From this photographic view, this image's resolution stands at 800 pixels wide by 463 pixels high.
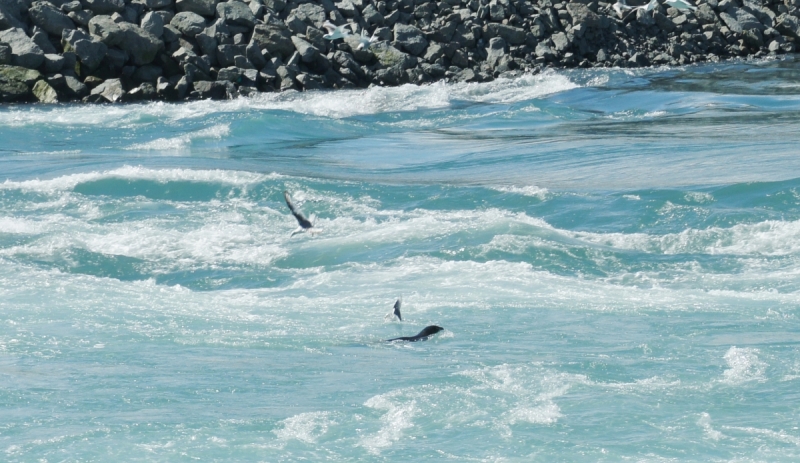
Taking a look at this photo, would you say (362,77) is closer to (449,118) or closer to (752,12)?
(449,118)

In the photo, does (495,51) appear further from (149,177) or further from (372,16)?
(149,177)

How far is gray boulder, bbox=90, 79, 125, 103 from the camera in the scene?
2317 centimetres

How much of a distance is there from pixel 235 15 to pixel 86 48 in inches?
153

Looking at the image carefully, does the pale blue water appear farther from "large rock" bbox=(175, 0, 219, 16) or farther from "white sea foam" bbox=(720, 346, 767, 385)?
"large rock" bbox=(175, 0, 219, 16)

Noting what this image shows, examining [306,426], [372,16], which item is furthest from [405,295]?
[372,16]

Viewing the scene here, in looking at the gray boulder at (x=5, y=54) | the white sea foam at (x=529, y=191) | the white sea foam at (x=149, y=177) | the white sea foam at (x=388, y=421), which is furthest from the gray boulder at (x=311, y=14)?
the white sea foam at (x=388, y=421)

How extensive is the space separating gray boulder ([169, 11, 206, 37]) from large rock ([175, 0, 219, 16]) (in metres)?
0.49

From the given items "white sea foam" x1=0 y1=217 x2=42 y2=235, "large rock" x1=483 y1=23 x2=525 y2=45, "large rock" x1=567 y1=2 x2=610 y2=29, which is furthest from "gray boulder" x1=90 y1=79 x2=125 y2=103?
"large rock" x1=567 y1=2 x2=610 y2=29

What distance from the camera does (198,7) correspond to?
26.2 m

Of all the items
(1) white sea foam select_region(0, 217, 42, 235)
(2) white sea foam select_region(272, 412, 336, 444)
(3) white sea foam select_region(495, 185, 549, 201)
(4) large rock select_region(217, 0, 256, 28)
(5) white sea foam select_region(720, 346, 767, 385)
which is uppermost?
(4) large rock select_region(217, 0, 256, 28)

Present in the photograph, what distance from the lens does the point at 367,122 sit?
2144 centimetres

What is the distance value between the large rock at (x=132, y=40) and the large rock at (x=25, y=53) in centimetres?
138

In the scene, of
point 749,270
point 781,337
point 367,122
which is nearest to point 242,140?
point 367,122

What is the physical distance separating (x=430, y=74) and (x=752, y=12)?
13472 mm
